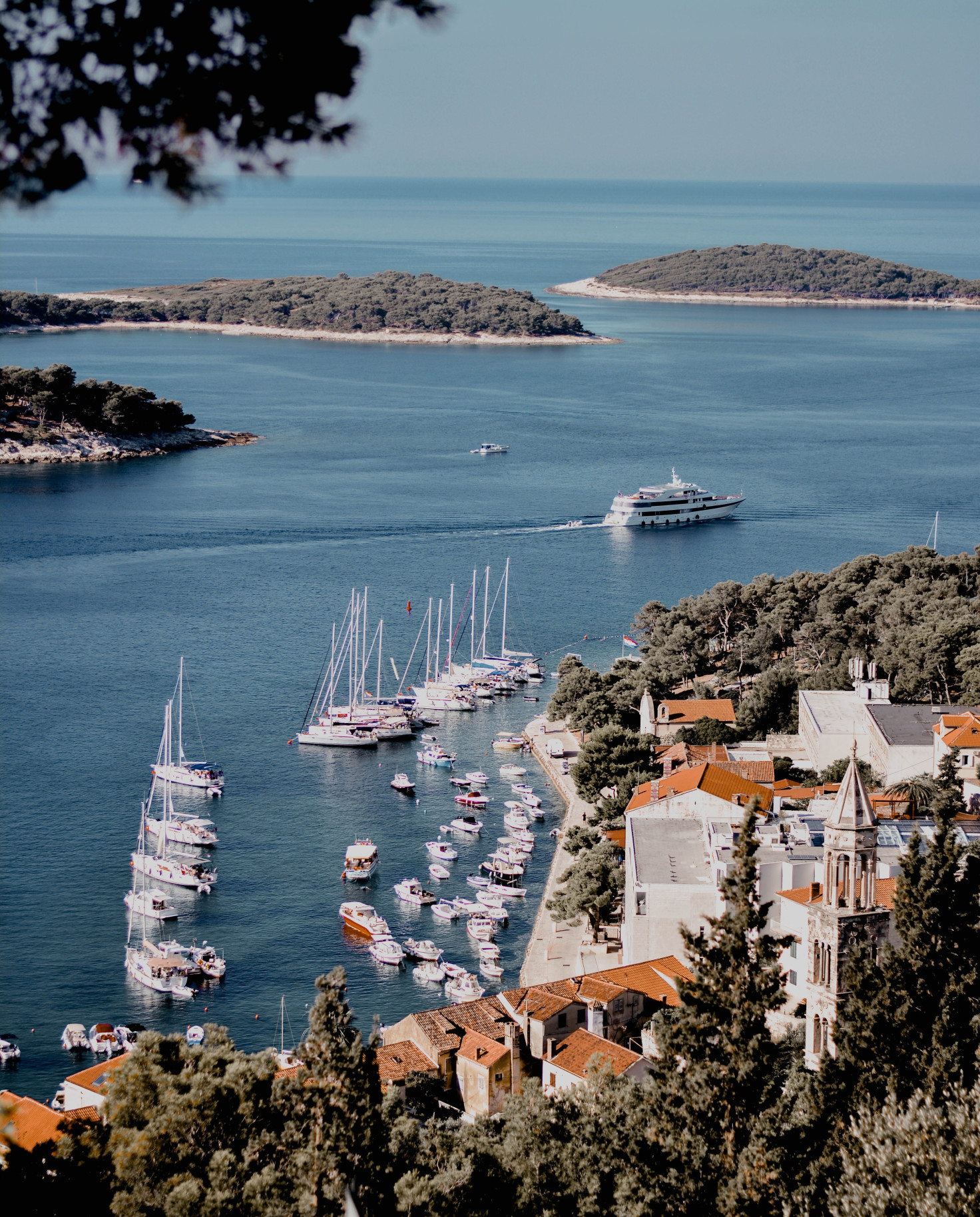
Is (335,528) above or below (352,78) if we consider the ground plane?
below

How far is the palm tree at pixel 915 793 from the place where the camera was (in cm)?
2127

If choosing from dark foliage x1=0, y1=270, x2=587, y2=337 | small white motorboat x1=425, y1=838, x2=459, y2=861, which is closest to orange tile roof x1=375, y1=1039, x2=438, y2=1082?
small white motorboat x1=425, y1=838, x2=459, y2=861

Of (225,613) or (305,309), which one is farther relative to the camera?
(305,309)

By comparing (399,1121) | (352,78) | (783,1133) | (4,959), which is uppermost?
(352,78)

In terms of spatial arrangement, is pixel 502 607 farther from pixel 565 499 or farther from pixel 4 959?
pixel 4 959

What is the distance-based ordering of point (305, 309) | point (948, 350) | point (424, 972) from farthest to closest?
point (305, 309) → point (948, 350) → point (424, 972)

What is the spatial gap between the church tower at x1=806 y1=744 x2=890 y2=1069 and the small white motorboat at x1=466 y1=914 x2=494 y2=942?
868 centimetres

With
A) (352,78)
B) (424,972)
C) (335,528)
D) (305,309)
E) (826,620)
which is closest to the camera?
(352,78)

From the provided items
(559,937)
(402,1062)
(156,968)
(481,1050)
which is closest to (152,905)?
(156,968)

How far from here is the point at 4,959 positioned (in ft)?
71.5

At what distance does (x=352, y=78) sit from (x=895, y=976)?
10356 mm

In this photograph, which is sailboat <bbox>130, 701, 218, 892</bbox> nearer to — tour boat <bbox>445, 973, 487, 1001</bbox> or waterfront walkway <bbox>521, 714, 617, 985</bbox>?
tour boat <bbox>445, 973, 487, 1001</bbox>

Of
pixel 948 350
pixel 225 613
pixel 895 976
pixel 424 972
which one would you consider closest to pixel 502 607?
pixel 225 613

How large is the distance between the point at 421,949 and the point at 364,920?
47.2 inches
